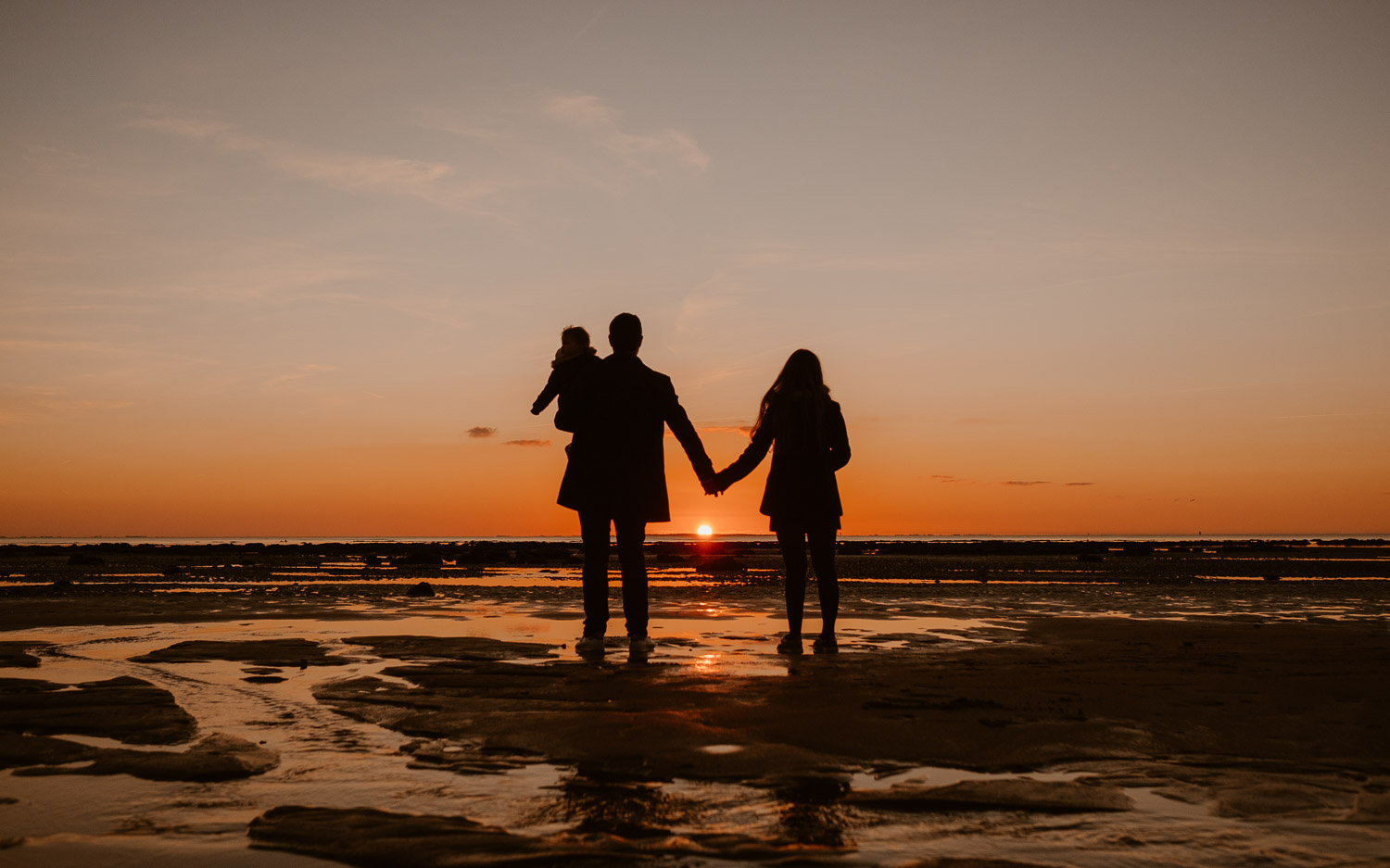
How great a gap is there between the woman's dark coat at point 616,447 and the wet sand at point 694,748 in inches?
43.2

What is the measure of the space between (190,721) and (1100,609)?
9.76m

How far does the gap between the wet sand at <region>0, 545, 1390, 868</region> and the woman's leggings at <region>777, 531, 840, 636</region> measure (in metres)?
0.43

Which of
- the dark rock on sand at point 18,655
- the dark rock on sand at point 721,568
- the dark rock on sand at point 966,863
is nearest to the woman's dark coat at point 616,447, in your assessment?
the dark rock on sand at point 18,655

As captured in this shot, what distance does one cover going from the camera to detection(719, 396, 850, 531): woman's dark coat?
7773 millimetres

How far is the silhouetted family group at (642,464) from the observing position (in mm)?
7703

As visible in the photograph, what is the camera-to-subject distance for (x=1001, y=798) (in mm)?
2994

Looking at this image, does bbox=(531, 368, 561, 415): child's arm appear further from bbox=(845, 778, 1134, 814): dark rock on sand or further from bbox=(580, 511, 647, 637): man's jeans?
bbox=(845, 778, 1134, 814): dark rock on sand

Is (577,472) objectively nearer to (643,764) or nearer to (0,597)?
(643,764)

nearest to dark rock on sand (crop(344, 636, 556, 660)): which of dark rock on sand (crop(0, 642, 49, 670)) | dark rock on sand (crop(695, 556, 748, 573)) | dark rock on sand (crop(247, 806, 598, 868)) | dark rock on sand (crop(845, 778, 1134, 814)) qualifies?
dark rock on sand (crop(0, 642, 49, 670))

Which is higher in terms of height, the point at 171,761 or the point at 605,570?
the point at 605,570

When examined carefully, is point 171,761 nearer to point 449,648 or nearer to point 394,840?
point 394,840

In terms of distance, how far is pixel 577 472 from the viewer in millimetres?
7793

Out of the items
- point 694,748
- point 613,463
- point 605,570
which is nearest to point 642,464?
point 613,463

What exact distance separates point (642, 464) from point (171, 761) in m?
4.69
